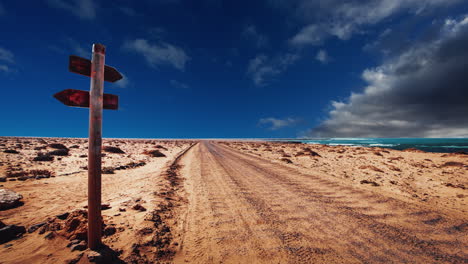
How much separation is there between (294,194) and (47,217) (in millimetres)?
8395

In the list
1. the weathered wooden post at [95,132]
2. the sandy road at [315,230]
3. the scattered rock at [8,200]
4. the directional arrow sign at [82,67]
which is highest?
the directional arrow sign at [82,67]

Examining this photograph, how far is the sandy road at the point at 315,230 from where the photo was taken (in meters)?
3.61

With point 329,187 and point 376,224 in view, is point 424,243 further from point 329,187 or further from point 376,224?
point 329,187

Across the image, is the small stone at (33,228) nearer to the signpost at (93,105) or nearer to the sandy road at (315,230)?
the signpost at (93,105)

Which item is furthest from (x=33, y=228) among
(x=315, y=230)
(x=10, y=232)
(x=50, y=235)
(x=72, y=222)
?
(x=315, y=230)

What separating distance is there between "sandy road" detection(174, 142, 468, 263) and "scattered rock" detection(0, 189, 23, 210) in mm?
5692

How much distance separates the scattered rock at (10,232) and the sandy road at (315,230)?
3711mm

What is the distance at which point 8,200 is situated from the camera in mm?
5672

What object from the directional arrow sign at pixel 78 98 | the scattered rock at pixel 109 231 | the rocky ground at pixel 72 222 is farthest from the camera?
the scattered rock at pixel 109 231

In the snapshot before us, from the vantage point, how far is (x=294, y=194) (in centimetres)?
750

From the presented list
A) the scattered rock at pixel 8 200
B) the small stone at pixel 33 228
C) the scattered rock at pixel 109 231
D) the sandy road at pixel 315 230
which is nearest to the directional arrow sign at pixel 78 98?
the scattered rock at pixel 109 231

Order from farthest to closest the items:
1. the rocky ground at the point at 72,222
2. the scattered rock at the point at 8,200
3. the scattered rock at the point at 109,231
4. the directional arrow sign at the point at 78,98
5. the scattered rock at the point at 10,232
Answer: the scattered rock at the point at 8,200 < the scattered rock at the point at 109,231 < the scattered rock at the point at 10,232 < the rocky ground at the point at 72,222 < the directional arrow sign at the point at 78,98

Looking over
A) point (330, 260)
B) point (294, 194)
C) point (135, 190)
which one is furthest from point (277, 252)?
point (135, 190)

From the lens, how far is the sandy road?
11.8 feet
